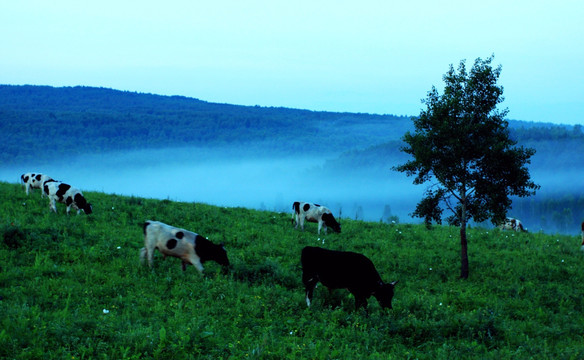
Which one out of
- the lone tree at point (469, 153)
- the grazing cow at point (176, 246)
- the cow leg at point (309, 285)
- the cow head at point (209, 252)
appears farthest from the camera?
the lone tree at point (469, 153)

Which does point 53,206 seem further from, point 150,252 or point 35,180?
point 150,252

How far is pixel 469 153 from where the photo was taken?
65.1 feet

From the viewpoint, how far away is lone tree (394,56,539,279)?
63.7ft

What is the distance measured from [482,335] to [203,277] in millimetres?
8484

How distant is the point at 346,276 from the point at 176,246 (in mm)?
5870

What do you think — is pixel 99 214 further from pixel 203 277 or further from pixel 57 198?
pixel 203 277

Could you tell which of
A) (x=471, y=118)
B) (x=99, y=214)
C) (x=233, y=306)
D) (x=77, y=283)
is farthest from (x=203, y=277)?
(x=471, y=118)

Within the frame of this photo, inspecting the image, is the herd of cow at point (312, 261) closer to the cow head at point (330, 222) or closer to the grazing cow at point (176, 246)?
the grazing cow at point (176, 246)

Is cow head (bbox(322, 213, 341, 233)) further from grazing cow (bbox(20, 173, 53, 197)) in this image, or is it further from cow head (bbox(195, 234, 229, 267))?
grazing cow (bbox(20, 173, 53, 197))

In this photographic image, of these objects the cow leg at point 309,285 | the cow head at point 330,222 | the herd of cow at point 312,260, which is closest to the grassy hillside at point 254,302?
the cow leg at point 309,285

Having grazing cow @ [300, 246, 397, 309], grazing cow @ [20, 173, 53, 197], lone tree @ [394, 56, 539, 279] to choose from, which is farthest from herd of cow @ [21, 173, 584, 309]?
grazing cow @ [20, 173, 53, 197]

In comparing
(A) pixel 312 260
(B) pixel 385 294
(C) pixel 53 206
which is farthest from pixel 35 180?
(B) pixel 385 294

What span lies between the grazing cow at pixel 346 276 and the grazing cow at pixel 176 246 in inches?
152

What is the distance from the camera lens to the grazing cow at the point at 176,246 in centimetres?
1513
